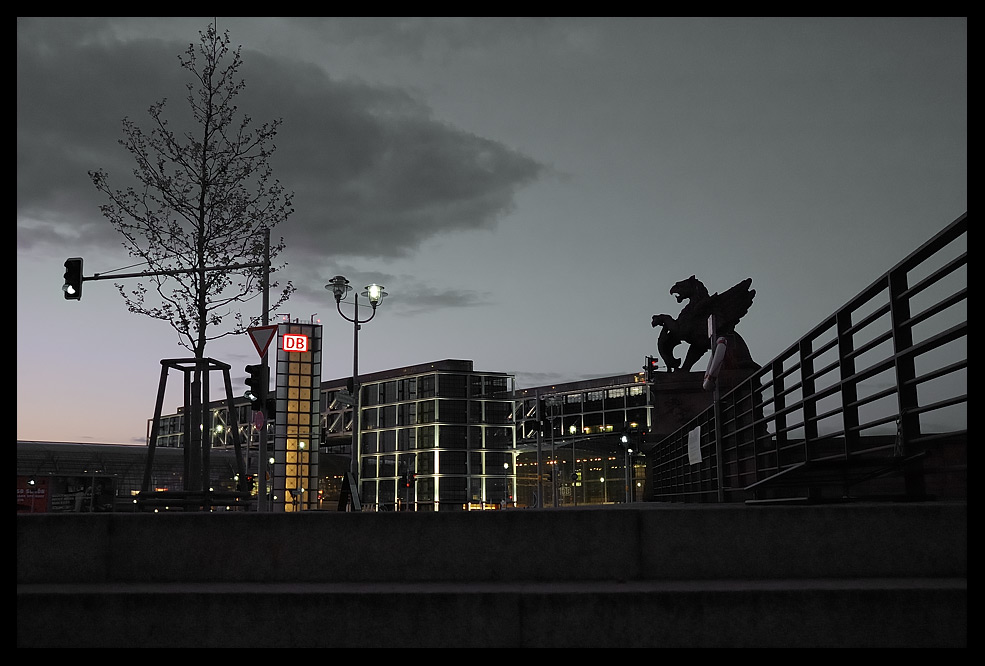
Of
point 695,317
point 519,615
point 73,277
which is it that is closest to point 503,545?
point 519,615

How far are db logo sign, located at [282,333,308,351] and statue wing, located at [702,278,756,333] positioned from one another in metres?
64.3

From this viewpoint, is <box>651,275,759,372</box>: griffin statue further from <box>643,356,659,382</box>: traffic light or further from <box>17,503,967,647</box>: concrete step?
<box>17,503,967,647</box>: concrete step

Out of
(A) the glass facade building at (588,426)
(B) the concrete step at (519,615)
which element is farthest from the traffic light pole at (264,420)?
(A) the glass facade building at (588,426)

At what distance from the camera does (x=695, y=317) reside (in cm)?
2217

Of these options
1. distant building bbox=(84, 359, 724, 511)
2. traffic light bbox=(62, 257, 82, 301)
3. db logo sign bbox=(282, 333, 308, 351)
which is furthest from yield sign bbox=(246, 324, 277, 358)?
distant building bbox=(84, 359, 724, 511)

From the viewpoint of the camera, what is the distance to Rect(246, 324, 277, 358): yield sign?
1762 cm

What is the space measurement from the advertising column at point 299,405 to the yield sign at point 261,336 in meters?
60.6

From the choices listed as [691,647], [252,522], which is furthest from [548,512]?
[252,522]

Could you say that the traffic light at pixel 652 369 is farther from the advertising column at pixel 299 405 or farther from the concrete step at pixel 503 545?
the advertising column at pixel 299 405

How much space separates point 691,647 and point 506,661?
92cm

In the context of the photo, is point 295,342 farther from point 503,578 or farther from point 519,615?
point 519,615

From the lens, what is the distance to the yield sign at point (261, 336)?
1762cm

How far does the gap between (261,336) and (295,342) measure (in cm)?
6533

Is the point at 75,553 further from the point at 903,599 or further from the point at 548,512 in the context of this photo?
the point at 903,599
